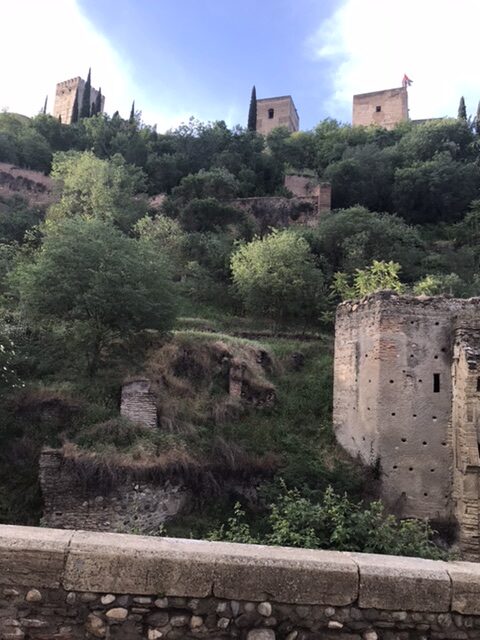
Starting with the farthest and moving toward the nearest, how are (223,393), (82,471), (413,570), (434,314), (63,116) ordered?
(63,116) < (223,393) < (434,314) < (82,471) < (413,570)

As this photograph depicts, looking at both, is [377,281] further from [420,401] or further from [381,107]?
[381,107]

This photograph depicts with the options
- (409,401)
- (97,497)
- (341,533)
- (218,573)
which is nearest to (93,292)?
(97,497)

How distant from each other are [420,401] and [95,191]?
87.7 ft

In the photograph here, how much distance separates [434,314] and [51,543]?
12.4 m

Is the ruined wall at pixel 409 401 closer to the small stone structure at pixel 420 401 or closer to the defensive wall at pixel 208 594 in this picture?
the small stone structure at pixel 420 401

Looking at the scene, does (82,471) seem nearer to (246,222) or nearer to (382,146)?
(246,222)

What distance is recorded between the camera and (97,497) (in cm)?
1226

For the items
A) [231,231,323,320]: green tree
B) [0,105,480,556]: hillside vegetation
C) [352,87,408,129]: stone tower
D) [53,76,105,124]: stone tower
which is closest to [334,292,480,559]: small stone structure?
[0,105,480,556]: hillside vegetation

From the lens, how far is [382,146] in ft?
154

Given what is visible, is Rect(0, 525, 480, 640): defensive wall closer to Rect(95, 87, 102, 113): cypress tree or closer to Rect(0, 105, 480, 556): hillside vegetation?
Rect(0, 105, 480, 556): hillside vegetation

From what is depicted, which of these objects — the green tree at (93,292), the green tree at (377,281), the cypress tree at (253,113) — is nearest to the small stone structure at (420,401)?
the green tree at (377,281)

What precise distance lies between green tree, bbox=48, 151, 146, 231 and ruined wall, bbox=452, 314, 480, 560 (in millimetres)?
23043

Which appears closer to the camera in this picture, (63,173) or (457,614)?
(457,614)

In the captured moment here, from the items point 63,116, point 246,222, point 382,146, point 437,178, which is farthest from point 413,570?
point 63,116
